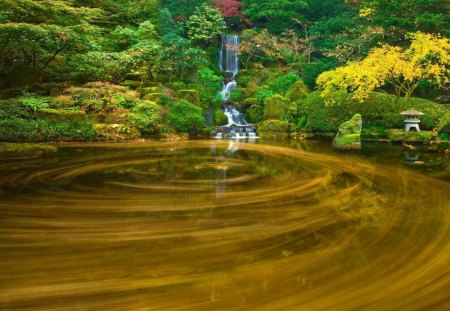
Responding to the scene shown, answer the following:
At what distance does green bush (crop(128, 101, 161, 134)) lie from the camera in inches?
A: 486

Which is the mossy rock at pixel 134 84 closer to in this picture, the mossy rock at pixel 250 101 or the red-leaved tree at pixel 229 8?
the mossy rock at pixel 250 101

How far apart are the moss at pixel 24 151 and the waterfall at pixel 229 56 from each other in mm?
Answer: 15979

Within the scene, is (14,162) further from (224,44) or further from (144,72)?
(224,44)

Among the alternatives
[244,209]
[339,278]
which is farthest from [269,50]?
[339,278]

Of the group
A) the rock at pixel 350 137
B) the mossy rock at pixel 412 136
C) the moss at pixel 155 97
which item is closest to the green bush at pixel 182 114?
the moss at pixel 155 97

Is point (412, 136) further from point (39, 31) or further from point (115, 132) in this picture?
point (39, 31)

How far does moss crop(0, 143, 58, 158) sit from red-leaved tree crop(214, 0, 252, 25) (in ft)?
58.8

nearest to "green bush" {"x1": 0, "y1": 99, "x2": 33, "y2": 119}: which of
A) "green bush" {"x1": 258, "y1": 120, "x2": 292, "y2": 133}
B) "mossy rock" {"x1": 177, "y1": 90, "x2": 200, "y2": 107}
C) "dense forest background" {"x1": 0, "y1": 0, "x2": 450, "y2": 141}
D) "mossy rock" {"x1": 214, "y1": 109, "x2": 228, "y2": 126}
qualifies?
"dense forest background" {"x1": 0, "y1": 0, "x2": 450, "y2": 141}

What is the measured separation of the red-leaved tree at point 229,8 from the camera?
23.5 metres

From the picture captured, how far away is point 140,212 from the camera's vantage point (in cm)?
390

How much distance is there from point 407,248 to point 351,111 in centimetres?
1315

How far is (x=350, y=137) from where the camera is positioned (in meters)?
11.2

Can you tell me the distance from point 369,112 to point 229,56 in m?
11.1

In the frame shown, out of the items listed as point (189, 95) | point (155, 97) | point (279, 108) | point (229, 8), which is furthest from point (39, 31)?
point (229, 8)
